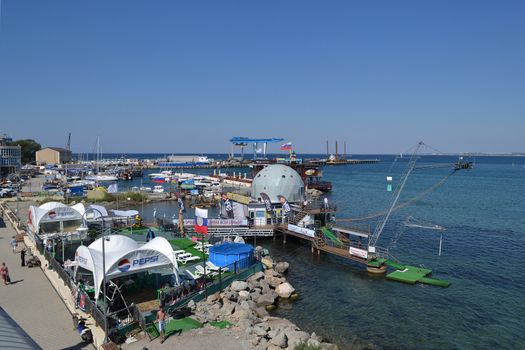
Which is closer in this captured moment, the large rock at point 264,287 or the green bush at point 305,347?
the green bush at point 305,347

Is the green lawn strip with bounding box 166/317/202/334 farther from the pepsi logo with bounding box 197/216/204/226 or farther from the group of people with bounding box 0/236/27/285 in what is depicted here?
the pepsi logo with bounding box 197/216/204/226

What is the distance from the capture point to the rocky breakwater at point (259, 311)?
18.3m

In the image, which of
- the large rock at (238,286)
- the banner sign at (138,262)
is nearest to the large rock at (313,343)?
the large rock at (238,286)

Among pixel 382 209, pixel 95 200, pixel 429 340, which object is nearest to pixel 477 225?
pixel 382 209

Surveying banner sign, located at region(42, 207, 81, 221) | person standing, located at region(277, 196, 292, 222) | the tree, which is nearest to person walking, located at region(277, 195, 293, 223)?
Answer: person standing, located at region(277, 196, 292, 222)

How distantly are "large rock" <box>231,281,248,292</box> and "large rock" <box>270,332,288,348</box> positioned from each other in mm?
6859

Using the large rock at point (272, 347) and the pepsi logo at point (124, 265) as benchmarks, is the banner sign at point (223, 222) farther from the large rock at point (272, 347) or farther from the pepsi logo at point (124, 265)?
the large rock at point (272, 347)

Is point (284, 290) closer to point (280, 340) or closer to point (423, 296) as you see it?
point (280, 340)

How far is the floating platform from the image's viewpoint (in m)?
28.6

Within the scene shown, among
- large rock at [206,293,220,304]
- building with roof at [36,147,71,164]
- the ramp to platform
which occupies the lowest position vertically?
large rock at [206,293,220,304]

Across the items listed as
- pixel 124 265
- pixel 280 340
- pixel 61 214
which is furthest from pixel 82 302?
pixel 61 214

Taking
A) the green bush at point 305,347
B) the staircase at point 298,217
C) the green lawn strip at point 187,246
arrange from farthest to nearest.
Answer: the staircase at point 298,217 → the green lawn strip at point 187,246 → the green bush at point 305,347

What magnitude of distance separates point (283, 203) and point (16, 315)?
93.4 ft

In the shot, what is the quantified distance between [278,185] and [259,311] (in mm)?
23634
